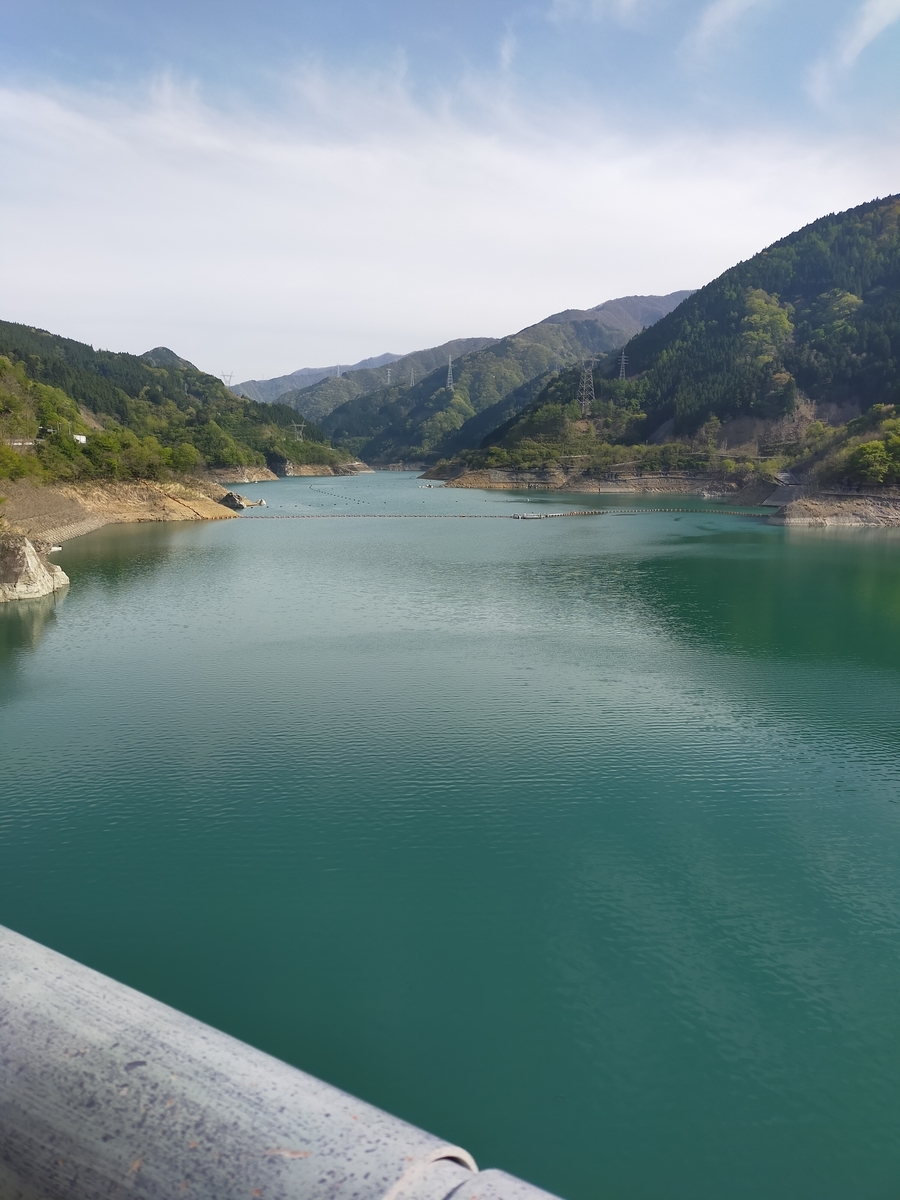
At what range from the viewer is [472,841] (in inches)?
466

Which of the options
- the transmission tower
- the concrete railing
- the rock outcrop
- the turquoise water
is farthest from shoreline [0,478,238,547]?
the transmission tower

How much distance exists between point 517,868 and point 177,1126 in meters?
8.35

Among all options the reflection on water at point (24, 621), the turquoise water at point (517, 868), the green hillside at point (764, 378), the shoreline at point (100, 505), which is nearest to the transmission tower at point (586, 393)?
the green hillside at point (764, 378)

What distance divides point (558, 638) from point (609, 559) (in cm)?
1812

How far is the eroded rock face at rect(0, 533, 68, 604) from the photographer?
2920 centimetres

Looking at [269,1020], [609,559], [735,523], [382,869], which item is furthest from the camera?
[735,523]

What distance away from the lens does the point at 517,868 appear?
36.5ft

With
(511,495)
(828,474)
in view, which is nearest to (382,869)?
(828,474)

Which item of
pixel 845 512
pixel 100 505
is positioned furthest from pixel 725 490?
pixel 100 505

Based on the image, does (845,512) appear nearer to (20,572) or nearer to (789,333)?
(20,572)

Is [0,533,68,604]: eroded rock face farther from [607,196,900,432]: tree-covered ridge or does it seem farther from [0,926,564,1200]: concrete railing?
[607,196,900,432]: tree-covered ridge

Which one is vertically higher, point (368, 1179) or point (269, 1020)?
point (368, 1179)

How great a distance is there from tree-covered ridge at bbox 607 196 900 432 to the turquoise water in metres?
76.0

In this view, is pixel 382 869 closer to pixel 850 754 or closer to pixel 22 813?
pixel 22 813
